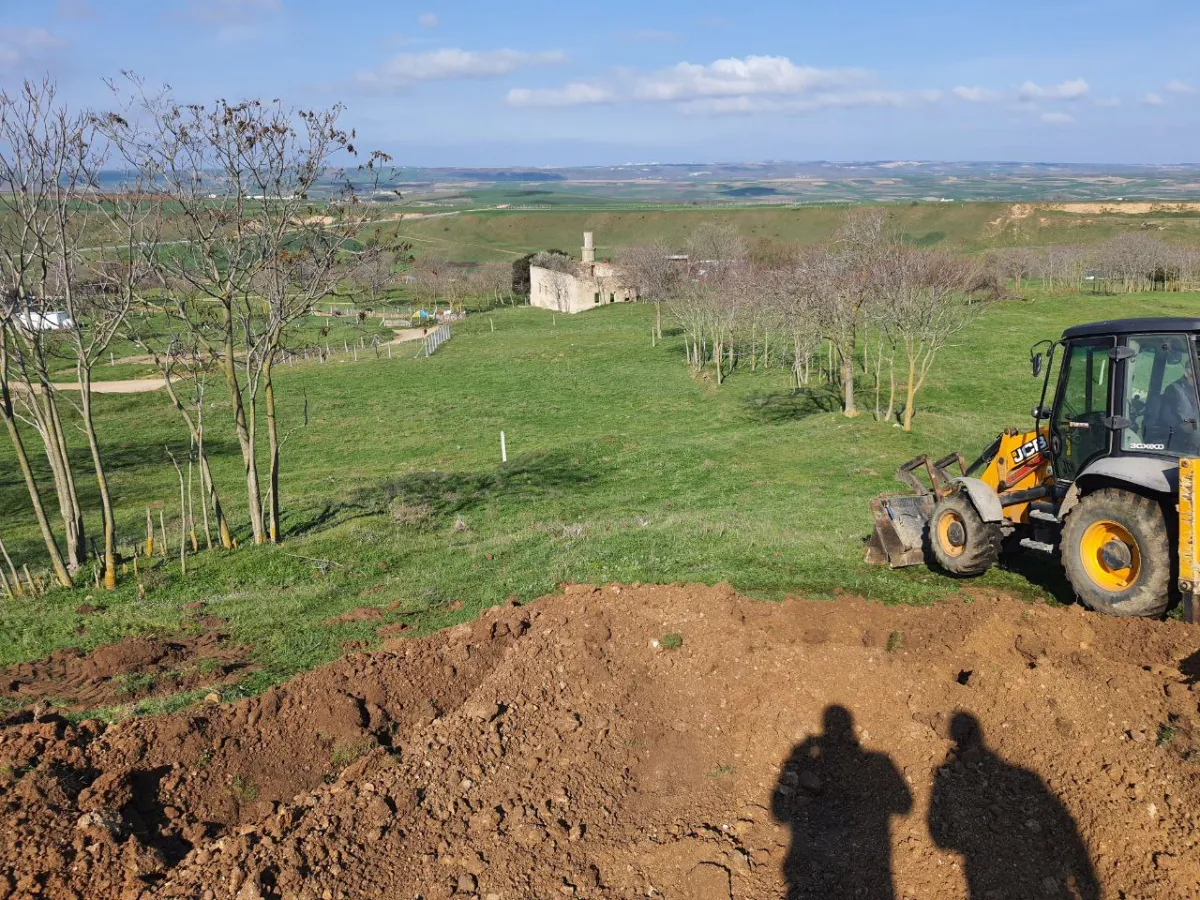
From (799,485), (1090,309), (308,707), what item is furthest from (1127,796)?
(1090,309)

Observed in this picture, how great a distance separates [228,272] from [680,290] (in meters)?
37.5

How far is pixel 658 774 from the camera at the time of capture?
Answer: 6.72 m

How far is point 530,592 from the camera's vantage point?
11344 millimetres

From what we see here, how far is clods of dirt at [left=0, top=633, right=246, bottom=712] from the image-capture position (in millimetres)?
8836

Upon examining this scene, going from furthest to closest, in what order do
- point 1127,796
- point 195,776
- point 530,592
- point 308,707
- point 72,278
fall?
point 72,278, point 530,592, point 308,707, point 195,776, point 1127,796

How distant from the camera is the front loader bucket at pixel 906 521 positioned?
1149 cm

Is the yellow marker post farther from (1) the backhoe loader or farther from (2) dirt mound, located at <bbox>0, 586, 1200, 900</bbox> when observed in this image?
(2) dirt mound, located at <bbox>0, 586, 1200, 900</bbox>

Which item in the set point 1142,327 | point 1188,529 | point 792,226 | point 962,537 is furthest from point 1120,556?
point 792,226

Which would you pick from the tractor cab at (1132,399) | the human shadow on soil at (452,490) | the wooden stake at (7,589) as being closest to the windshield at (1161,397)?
the tractor cab at (1132,399)

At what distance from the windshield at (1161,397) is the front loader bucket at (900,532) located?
9.76ft

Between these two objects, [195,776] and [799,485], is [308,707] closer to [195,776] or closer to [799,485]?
[195,776]

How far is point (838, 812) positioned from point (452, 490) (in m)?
15.0

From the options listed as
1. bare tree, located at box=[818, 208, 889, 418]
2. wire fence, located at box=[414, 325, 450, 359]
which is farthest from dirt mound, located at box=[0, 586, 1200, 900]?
wire fence, located at box=[414, 325, 450, 359]

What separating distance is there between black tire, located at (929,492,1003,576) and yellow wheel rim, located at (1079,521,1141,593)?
1.15 m
